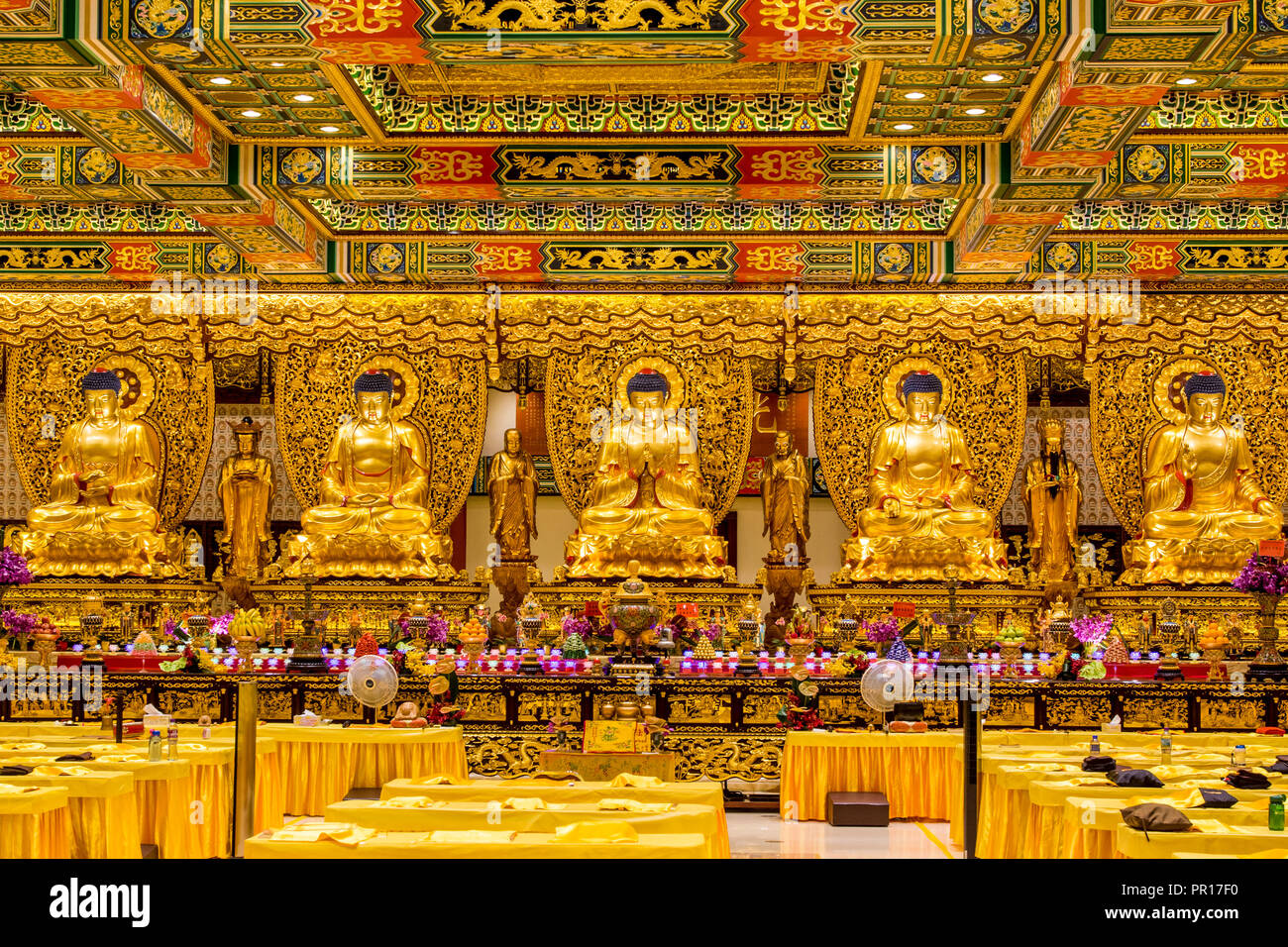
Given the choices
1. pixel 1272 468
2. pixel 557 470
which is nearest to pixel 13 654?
pixel 557 470

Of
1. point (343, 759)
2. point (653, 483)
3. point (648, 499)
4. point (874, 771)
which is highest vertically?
point (653, 483)

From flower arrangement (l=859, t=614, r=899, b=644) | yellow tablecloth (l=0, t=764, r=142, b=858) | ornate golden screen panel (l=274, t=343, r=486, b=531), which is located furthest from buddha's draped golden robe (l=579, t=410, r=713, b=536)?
yellow tablecloth (l=0, t=764, r=142, b=858)

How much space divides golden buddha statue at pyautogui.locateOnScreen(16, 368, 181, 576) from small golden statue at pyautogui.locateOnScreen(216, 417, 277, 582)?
18.5 inches

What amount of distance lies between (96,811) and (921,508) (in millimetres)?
7544

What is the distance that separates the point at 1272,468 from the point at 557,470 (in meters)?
5.44

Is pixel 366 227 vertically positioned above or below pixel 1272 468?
above

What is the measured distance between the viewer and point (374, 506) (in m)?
11.2

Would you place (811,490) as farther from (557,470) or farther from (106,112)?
(106,112)

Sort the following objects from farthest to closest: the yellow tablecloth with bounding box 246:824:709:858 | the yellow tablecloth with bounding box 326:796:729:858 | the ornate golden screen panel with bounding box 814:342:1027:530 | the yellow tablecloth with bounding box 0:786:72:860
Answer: the ornate golden screen panel with bounding box 814:342:1027:530
the yellow tablecloth with bounding box 0:786:72:860
the yellow tablecloth with bounding box 326:796:729:858
the yellow tablecloth with bounding box 246:824:709:858

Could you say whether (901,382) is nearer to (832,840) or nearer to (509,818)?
(832,840)

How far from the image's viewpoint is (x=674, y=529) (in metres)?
11.1

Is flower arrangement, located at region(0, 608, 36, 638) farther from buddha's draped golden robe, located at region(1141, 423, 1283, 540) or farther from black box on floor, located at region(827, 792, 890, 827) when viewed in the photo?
buddha's draped golden robe, located at region(1141, 423, 1283, 540)

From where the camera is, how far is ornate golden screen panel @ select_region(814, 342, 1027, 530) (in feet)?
37.3

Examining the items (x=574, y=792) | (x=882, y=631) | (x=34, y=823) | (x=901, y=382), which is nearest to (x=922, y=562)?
(x=901, y=382)
